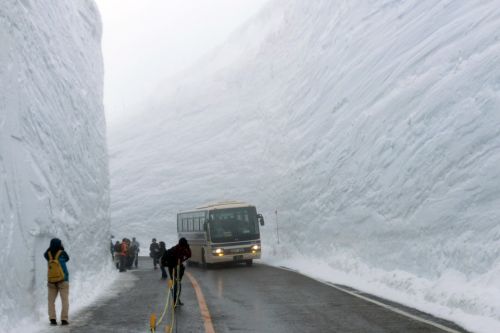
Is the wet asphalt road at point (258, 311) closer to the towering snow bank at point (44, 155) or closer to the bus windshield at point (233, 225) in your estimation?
the towering snow bank at point (44, 155)

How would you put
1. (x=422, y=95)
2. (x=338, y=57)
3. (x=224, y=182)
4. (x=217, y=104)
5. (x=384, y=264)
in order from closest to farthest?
(x=384, y=264), (x=422, y=95), (x=338, y=57), (x=224, y=182), (x=217, y=104)

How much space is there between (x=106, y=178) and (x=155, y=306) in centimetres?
1668

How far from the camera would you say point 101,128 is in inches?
1115

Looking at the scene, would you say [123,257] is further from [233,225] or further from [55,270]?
[55,270]

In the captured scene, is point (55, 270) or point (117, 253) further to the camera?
point (117, 253)

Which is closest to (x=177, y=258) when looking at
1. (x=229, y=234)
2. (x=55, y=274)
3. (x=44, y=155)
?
(x=55, y=274)

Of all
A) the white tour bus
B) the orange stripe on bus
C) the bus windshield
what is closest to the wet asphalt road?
the orange stripe on bus

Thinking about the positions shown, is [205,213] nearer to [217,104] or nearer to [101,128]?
[101,128]

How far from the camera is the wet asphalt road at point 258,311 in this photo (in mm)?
9172

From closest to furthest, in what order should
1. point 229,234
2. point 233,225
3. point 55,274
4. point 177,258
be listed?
1. point 55,274
2. point 177,258
3. point 229,234
4. point 233,225

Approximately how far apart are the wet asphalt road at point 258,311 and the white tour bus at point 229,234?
7253mm

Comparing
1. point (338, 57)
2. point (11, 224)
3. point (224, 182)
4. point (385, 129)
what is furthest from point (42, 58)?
point (224, 182)

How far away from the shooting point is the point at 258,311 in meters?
11.2

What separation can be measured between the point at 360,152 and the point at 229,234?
21.7 feet
